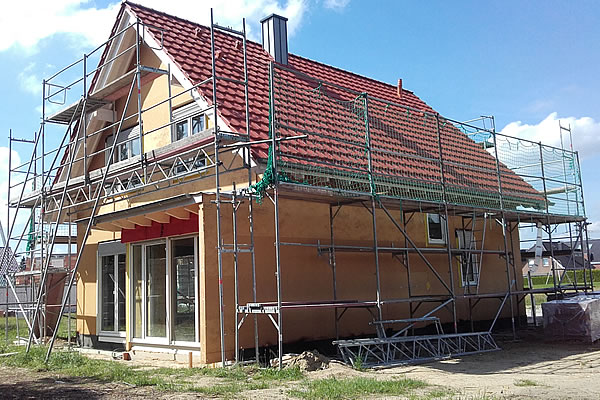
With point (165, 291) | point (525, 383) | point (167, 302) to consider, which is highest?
point (165, 291)

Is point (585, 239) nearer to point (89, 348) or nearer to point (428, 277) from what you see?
point (428, 277)

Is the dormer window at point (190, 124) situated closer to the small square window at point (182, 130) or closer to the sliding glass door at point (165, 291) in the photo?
the small square window at point (182, 130)

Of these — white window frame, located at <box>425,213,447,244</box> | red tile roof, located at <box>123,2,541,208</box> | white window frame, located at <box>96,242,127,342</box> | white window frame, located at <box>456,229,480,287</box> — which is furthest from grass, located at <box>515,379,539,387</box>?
white window frame, located at <box>96,242,127,342</box>

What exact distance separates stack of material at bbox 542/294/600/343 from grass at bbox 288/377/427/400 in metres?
5.92

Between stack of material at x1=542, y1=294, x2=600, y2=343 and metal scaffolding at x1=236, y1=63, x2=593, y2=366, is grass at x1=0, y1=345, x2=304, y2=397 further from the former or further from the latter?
stack of material at x1=542, y1=294, x2=600, y2=343

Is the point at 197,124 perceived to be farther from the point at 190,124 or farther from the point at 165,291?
the point at 165,291

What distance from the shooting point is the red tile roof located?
1084 cm

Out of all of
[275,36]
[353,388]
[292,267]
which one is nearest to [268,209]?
[292,267]

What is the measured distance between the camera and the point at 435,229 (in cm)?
1441

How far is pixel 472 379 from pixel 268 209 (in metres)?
4.54

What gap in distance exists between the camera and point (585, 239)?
1697 centimetres

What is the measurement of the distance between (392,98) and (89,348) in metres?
10.5

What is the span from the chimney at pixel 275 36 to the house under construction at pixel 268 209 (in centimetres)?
4

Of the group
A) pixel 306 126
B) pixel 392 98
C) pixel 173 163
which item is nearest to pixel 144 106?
pixel 173 163
